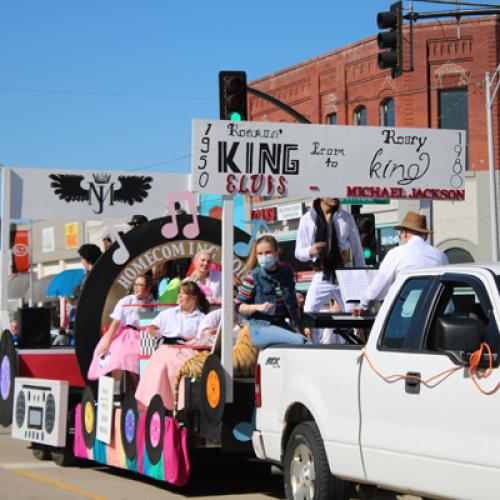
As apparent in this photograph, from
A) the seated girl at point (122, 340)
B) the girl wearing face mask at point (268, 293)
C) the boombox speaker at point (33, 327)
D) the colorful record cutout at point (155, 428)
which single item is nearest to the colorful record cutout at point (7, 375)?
the boombox speaker at point (33, 327)

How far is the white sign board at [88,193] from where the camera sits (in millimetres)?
14336

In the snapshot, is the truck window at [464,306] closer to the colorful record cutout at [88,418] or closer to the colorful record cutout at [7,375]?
the colorful record cutout at [88,418]

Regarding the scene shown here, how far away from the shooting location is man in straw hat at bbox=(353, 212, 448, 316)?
9.30 meters

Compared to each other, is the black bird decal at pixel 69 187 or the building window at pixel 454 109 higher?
the building window at pixel 454 109

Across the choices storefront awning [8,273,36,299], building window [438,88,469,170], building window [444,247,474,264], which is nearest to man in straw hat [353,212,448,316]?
building window [444,247,474,264]

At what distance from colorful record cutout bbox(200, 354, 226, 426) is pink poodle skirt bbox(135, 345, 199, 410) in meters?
0.76

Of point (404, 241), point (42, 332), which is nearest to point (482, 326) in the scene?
point (404, 241)

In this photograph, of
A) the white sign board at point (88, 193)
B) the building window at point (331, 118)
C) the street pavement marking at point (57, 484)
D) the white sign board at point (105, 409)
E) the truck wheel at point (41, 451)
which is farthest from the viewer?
the building window at point (331, 118)

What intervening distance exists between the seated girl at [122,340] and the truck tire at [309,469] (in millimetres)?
3507

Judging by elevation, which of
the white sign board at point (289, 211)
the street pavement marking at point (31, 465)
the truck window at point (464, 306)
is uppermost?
the white sign board at point (289, 211)

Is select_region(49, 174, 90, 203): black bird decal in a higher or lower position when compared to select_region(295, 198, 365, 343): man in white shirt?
higher

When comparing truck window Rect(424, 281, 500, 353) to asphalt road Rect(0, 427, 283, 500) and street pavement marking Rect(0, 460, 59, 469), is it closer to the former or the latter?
asphalt road Rect(0, 427, 283, 500)

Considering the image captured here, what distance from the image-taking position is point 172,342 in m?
11.3

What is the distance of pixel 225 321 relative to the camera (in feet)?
32.0
